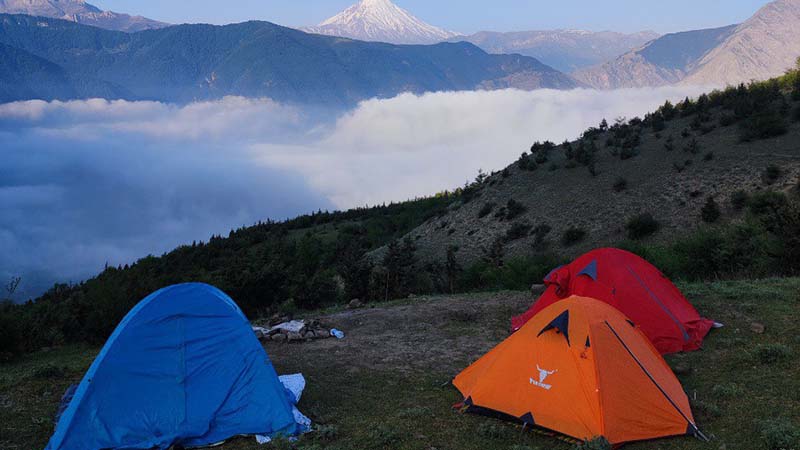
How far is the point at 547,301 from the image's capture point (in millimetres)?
11648

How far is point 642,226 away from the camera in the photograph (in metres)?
26.8

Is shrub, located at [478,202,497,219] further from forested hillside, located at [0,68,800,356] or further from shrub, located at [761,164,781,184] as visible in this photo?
shrub, located at [761,164,781,184]

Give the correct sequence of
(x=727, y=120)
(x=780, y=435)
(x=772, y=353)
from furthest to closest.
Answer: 1. (x=727, y=120)
2. (x=772, y=353)
3. (x=780, y=435)

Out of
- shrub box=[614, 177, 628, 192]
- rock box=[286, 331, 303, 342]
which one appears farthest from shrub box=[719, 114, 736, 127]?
rock box=[286, 331, 303, 342]

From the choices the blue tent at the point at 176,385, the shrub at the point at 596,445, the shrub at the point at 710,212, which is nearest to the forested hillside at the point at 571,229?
the shrub at the point at 710,212

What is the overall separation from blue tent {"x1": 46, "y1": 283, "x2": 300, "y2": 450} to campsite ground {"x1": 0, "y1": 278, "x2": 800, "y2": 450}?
1.58 feet

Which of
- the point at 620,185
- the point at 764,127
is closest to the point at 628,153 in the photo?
the point at 620,185

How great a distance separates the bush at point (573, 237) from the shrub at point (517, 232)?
2950 millimetres

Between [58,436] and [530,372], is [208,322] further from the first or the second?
[530,372]

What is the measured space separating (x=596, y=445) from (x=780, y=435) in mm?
1829

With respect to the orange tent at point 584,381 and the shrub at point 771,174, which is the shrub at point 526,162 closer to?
the shrub at point 771,174

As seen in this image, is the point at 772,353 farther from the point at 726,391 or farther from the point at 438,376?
the point at 438,376

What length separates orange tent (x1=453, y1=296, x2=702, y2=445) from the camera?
698cm

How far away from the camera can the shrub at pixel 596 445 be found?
21.3ft
